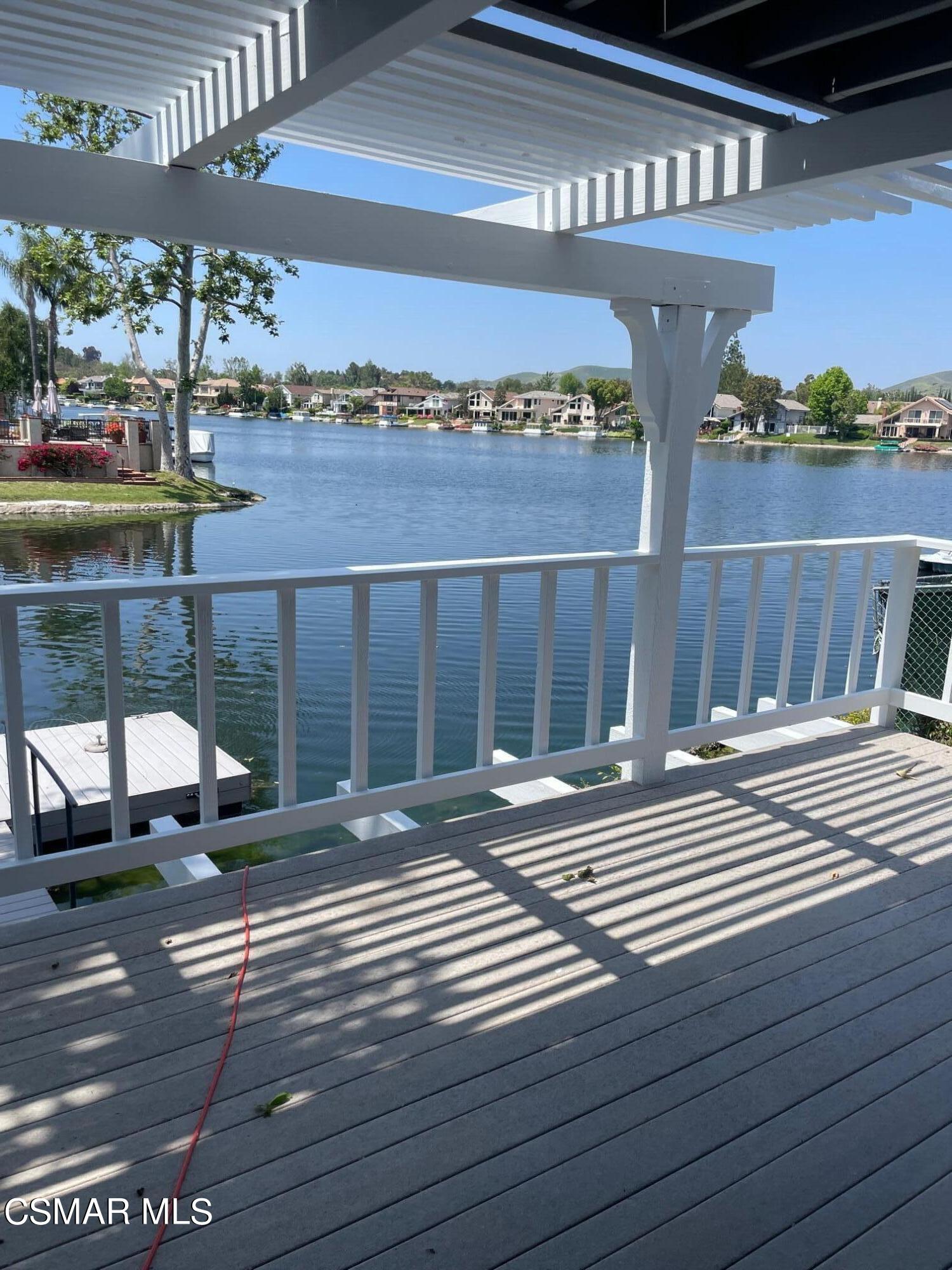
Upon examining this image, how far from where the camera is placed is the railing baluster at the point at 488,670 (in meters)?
3.21

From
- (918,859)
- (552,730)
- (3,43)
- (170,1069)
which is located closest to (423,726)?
(170,1069)

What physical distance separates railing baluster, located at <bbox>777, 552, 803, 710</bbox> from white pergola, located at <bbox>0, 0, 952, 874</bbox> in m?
0.70

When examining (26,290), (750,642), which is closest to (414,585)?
(750,642)

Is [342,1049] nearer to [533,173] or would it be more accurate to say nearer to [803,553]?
[533,173]

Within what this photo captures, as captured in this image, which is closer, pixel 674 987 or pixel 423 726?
pixel 674 987

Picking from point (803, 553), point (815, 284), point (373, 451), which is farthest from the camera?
point (815, 284)

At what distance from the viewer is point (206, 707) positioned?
2723mm

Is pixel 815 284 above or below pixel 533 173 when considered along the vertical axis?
above

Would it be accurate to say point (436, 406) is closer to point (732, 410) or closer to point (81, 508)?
point (732, 410)

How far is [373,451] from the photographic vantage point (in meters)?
34.2

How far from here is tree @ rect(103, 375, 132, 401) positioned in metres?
35.9

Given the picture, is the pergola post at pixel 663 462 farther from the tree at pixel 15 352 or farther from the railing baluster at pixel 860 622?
the tree at pixel 15 352

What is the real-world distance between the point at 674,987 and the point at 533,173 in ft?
8.46

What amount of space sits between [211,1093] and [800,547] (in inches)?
125
